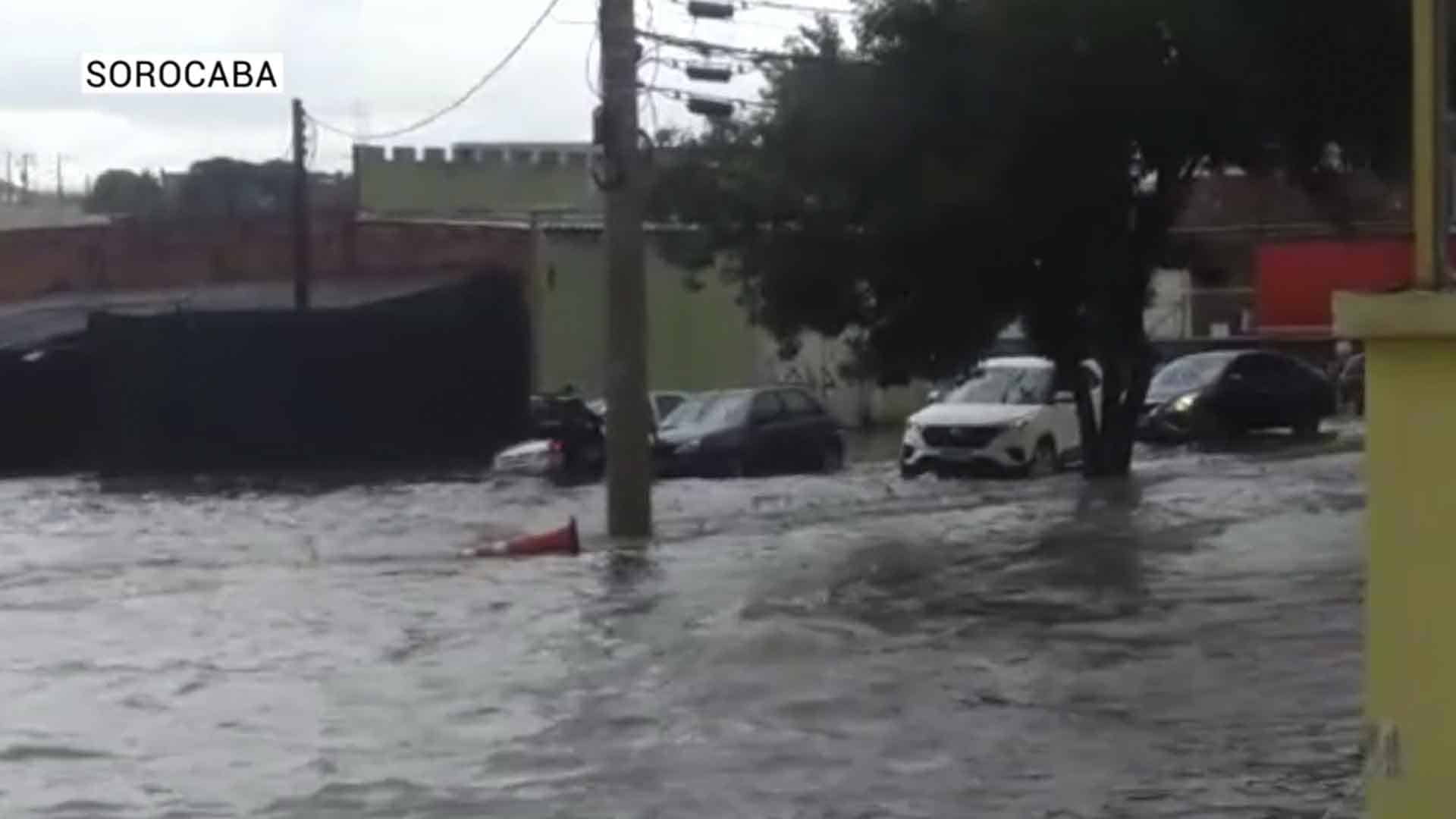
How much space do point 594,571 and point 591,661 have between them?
6.21 meters

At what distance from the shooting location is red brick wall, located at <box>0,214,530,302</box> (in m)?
60.8

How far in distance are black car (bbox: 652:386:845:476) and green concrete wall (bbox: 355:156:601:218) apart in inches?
1481

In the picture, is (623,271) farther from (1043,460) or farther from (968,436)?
(1043,460)

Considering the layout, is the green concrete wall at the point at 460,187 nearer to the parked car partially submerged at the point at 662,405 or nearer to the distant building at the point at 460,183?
the distant building at the point at 460,183

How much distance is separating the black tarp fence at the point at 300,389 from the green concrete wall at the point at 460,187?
32836 millimetres

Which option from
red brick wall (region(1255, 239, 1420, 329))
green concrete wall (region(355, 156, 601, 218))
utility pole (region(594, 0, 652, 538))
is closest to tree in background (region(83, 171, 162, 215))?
green concrete wall (region(355, 156, 601, 218))

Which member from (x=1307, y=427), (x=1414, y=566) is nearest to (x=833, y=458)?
(x=1307, y=427)

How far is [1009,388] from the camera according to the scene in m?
39.1

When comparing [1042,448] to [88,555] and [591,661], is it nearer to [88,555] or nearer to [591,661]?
[88,555]

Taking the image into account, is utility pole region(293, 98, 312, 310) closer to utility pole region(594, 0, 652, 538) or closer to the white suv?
the white suv

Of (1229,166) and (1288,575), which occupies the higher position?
(1229,166)

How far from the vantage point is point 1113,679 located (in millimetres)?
14445

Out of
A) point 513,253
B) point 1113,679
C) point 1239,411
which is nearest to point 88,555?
point 1113,679

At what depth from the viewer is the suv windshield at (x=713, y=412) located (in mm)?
41438
